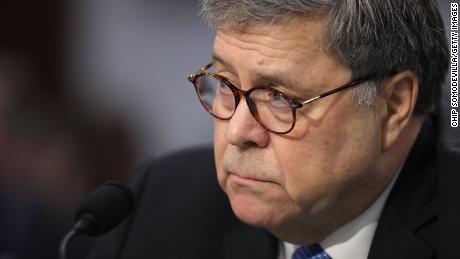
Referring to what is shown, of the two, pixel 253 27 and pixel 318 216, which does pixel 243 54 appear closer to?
pixel 253 27

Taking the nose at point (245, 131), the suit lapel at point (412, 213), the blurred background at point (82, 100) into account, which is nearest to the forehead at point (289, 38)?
the nose at point (245, 131)

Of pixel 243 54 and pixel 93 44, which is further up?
pixel 243 54

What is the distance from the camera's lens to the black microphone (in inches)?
66.6

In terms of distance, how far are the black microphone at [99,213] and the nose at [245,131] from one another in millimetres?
303

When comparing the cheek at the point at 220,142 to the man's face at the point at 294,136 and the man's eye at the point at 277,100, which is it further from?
the man's eye at the point at 277,100

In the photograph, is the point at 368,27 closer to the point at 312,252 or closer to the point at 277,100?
the point at 277,100

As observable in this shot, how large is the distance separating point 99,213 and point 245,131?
0.38 m

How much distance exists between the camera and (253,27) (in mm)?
1650

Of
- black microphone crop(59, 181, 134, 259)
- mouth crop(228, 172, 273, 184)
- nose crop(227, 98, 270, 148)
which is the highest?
nose crop(227, 98, 270, 148)

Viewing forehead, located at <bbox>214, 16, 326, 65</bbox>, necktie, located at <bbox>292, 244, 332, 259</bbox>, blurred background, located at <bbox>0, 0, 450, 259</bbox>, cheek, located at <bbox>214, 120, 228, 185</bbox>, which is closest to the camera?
forehead, located at <bbox>214, 16, 326, 65</bbox>

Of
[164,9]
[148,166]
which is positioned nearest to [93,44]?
[164,9]

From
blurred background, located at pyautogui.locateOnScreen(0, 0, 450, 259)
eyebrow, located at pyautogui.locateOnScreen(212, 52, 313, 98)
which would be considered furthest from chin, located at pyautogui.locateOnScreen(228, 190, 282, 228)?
blurred background, located at pyautogui.locateOnScreen(0, 0, 450, 259)

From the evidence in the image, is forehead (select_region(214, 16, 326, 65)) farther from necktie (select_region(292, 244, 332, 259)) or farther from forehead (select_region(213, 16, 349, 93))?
necktie (select_region(292, 244, 332, 259))

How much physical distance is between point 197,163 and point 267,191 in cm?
53
